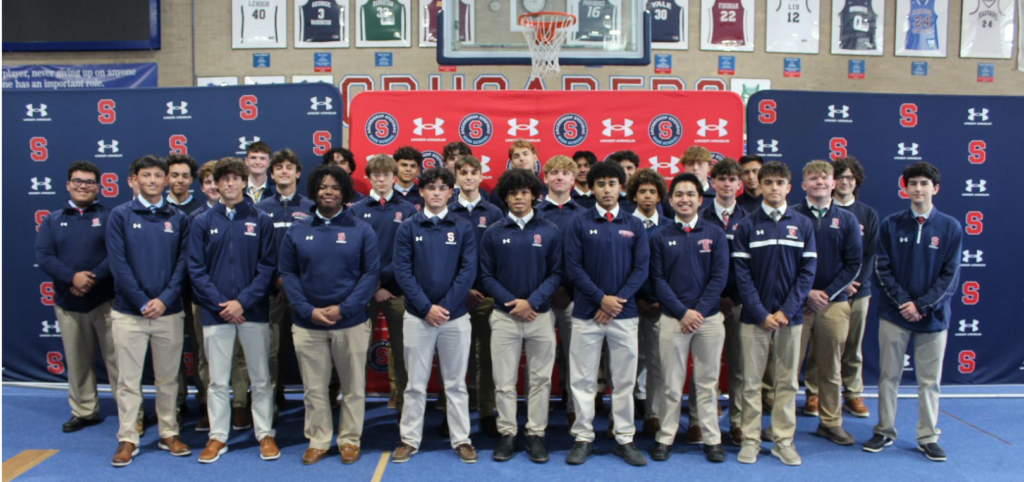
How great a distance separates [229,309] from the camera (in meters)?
4.24

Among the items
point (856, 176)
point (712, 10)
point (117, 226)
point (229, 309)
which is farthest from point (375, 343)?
point (712, 10)

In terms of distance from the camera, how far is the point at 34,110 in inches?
245

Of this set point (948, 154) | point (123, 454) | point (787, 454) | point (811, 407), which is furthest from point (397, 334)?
point (948, 154)

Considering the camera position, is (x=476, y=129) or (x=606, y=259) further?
(x=476, y=129)

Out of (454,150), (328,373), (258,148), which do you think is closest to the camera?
(328,373)

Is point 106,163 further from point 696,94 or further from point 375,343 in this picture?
point 696,94

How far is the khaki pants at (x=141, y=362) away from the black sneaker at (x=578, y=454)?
2.62 m

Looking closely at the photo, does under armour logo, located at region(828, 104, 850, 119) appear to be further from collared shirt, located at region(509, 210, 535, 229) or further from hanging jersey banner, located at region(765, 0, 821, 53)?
hanging jersey banner, located at region(765, 0, 821, 53)

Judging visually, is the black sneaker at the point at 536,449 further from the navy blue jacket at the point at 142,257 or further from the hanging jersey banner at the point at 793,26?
the hanging jersey banner at the point at 793,26

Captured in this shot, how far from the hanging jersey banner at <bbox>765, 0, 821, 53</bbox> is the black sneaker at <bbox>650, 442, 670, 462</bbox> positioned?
7.62 meters

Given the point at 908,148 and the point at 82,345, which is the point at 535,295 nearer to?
the point at 82,345

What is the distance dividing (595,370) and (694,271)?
0.90 meters

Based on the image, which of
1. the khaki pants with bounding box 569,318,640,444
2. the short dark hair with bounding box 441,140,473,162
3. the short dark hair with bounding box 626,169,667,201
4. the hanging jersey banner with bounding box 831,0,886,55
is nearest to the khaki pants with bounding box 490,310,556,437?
the khaki pants with bounding box 569,318,640,444

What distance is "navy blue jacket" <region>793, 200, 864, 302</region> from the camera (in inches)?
178
